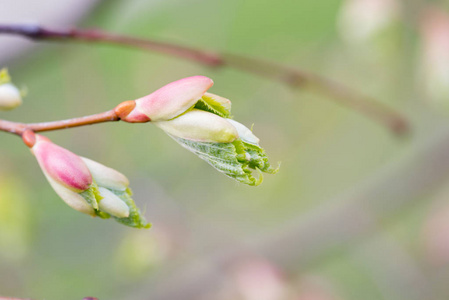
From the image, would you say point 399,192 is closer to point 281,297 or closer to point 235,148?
point 281,297

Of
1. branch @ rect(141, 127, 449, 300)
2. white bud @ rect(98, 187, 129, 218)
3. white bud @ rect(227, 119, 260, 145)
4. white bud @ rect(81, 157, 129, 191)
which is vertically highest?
branch @ rect(141, 127, 449, 300)

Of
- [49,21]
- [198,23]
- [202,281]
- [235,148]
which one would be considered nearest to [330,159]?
[198,23]

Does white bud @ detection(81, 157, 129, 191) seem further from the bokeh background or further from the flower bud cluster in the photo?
the bokeh background

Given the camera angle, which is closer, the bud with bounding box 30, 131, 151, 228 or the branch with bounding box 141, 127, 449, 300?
the bud with bounding box 30, 131, 151, 228

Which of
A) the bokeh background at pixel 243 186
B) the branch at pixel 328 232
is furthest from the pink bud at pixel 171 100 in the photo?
the branch at pixel 328 232

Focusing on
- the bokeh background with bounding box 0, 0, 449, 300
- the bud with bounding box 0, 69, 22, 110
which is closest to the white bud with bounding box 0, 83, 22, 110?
the bud with bounding box 0, 69, 22, 110

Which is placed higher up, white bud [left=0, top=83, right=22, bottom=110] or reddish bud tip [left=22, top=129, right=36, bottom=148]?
white bud [left=0, top=83, right=22, bottom=110]
